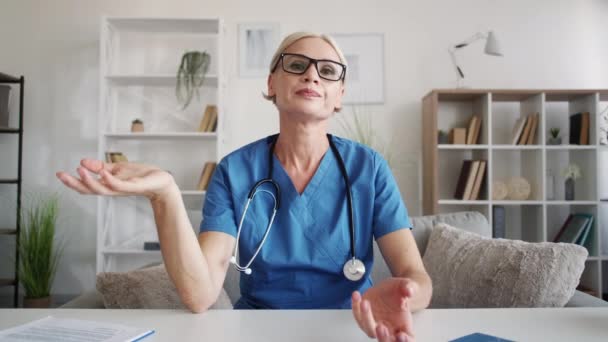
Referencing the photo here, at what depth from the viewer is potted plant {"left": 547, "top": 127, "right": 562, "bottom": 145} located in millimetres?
3121

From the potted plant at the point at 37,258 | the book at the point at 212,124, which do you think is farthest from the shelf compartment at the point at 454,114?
the potted plant at the point at 37,258

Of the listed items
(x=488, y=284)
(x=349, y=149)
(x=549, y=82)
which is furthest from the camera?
(x=549, y=82)

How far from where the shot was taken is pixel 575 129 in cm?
312

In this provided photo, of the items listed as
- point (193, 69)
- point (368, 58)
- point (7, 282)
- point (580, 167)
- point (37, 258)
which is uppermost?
point (368, 58)

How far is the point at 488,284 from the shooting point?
144 centimetres

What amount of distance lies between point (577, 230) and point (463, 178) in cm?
78

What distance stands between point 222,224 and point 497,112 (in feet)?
9.22

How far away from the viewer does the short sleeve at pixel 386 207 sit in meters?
1.19

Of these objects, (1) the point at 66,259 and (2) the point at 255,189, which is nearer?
(2) the point at 255,189

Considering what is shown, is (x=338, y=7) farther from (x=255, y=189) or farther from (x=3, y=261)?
(x=3, y=261)

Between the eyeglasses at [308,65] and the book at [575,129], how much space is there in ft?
8.26

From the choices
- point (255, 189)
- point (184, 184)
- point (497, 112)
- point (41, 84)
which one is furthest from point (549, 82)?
point (41, 84)

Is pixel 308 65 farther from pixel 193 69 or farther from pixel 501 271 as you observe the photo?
pixel 193 69

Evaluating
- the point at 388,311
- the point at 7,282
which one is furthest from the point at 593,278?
the point at 7,282
